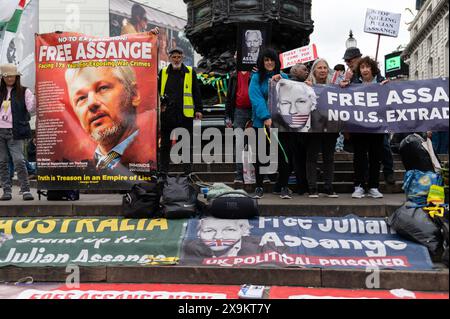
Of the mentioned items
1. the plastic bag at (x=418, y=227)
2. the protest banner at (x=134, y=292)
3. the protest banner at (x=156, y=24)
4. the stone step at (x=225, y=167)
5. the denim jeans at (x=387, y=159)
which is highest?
the protest banner at (x=156, y=24)

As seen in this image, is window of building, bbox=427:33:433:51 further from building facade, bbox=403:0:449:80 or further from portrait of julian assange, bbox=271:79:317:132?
portrait of julian assange, bbox=271:79:317:132

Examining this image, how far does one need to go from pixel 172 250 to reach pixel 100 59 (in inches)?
108

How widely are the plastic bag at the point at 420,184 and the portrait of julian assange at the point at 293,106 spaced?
1.73 m

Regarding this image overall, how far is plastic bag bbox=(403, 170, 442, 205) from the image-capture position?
475 centimetres

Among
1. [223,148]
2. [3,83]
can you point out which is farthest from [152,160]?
[223,148]

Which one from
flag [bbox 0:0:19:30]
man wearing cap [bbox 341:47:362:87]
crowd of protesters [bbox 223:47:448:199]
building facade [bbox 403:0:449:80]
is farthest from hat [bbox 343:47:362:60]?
building facade [bbox 403:0:449:80]

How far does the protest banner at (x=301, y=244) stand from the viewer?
14.6 ft

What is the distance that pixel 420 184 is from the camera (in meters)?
4.79

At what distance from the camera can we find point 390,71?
13.6 metres

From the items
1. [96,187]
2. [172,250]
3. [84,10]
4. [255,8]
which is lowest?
[172,250]

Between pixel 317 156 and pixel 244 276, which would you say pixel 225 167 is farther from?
pixel 244 276

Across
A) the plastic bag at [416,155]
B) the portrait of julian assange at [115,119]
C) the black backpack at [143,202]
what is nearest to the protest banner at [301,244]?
the black backpack at [143,202]

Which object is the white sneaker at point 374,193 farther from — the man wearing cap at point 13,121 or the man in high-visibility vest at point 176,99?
the man wearing cap at point 13,121
